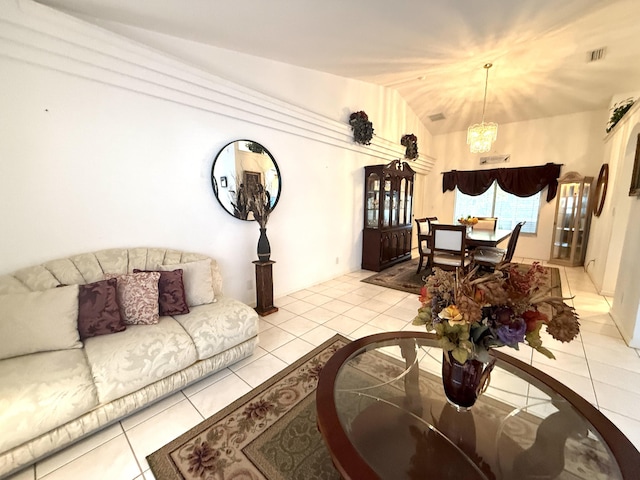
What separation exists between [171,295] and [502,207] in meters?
7.01

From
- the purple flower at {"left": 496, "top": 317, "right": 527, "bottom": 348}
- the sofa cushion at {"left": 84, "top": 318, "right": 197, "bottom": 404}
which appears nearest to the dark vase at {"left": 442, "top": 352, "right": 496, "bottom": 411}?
the purple flower at {"left": 496, "top": 317, "right": 527, "bottom": 348}

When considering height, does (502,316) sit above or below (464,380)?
above

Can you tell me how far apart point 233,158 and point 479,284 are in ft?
8.81

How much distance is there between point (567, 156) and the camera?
205 inches

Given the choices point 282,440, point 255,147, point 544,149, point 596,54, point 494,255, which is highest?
point 596,54

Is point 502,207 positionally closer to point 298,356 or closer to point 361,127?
point 361,127

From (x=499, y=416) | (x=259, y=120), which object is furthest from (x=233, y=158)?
(x=499, y=416)

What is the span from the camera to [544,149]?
17.9 feet

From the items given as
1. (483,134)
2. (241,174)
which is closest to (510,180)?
(483,134)

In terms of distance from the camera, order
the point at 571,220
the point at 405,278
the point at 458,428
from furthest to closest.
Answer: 1. the point at 571,220
2. the point at 405,278
3. the point at 458,428

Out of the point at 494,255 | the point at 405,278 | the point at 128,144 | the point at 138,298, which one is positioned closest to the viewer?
the point at 138,298

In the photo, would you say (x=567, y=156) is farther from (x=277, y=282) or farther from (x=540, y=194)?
(x=277, y=282)

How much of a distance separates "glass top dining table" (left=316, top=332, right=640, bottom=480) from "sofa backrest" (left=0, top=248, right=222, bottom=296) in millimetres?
1697

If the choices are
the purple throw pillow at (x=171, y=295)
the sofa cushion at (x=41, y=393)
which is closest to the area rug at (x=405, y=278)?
the purple throw pillow at (x=171, y=295)
